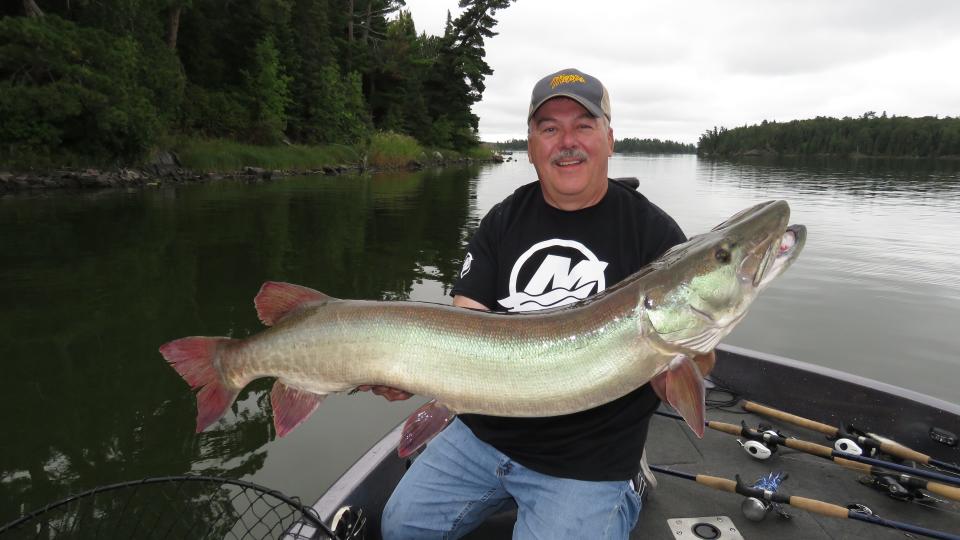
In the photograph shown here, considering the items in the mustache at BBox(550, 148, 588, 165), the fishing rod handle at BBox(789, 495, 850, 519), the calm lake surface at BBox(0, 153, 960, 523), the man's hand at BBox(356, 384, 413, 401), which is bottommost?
the calm lake surface at BBox(0, 153, 960, 523)

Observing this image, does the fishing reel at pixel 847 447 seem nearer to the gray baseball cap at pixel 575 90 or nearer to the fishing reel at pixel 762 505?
the fishing reel at pixel 762 505

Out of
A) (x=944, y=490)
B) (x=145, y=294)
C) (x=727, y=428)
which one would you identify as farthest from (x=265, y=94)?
(x=944, y=490)

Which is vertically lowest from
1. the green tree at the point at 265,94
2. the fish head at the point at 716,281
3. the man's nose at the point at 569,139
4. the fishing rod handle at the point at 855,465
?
the fishing rod handle at the point at 855,465

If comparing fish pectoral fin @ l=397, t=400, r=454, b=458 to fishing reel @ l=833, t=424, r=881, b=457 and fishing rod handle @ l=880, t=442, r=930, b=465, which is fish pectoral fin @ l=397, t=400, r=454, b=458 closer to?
fishing reel @ l=833, t=424, r=881, b=457

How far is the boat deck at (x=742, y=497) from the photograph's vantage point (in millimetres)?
3051

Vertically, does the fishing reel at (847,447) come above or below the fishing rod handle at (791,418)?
above

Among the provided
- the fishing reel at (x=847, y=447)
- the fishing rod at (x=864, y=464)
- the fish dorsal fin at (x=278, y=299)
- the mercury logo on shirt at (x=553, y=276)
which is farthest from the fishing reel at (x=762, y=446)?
the fish dorsal fin at (x=278, y=299)

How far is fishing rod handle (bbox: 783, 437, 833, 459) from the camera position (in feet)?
10.7

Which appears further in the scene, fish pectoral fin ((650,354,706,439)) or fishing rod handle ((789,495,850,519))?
fishing rod handle ((789,495,850,519))

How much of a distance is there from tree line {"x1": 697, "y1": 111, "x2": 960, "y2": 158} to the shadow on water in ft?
356

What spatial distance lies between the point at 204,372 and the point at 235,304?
6446 mm

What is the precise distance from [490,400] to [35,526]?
3538 millimetres

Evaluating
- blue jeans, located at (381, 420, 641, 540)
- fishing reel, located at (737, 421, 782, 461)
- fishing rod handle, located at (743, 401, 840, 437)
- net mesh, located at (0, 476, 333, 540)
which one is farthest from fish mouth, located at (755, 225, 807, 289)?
net mesh, located at (0, 476, 333, 540)

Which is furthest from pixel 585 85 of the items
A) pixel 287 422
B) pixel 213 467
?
pixel 213 467
